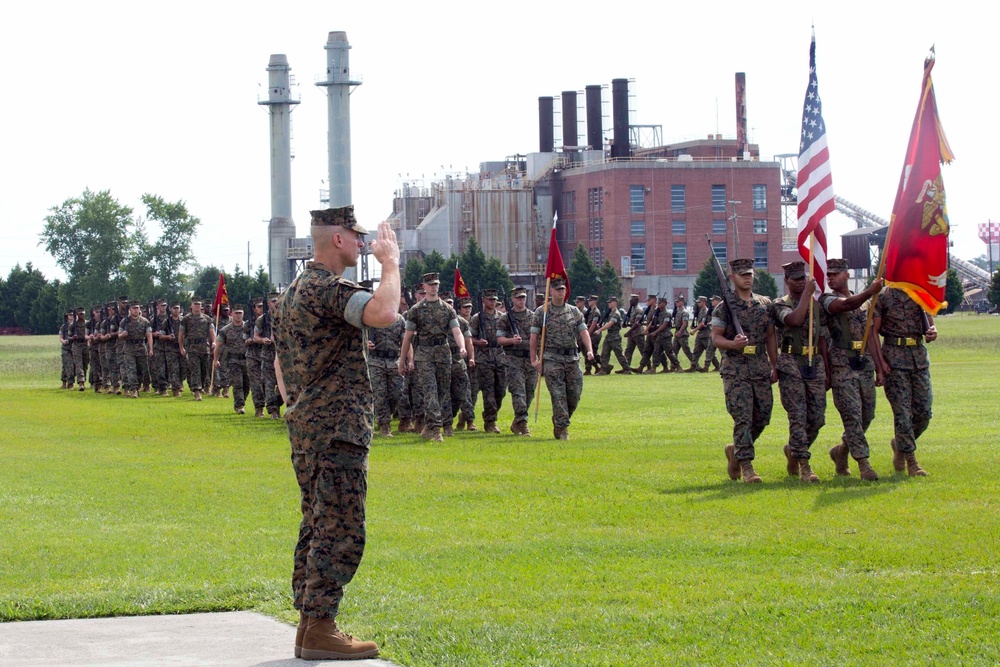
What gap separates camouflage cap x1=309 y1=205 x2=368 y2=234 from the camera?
7.20 metres

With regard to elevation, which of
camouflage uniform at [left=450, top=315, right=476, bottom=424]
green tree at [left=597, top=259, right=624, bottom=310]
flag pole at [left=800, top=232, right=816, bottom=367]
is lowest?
camouflage uniform at [left=450, top=315, right=476, bottom=424]

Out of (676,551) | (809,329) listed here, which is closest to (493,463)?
(809,329)

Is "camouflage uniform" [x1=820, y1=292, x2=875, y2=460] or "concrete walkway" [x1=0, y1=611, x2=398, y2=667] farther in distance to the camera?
"camouflage uniform" [x1=820, y1=292, x2=875, y2=460]

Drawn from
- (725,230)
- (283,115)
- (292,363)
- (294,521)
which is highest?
(283,115)

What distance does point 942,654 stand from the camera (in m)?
6.82

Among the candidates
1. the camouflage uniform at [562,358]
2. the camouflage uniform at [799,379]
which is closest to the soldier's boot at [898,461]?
the camouflage uniform at [799,379]

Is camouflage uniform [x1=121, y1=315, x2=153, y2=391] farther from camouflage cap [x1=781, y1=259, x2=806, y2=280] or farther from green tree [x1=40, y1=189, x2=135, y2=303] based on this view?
green tree [x1=40, y1=189, x2=135, y2=303]

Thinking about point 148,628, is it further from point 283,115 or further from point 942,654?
point 283,115

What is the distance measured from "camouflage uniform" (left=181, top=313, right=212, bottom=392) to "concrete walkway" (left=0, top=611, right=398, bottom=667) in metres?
26.0

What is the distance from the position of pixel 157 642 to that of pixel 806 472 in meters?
7.75

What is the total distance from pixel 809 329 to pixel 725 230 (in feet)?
340

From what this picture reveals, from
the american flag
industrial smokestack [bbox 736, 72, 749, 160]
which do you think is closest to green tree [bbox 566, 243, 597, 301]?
industrial smokestack [bbox 736, 72, 749, 160]

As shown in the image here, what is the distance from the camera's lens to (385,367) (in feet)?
68.3

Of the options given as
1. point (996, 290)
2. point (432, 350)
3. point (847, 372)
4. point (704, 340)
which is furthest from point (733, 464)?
point (996, 290)
